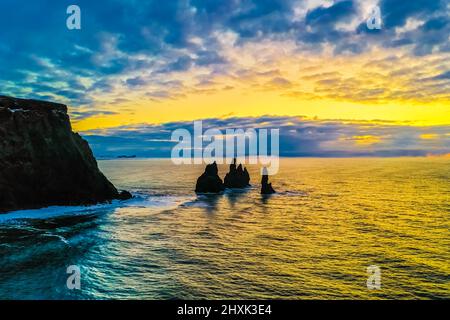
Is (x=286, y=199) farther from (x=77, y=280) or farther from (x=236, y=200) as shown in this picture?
(x=77, y=280)

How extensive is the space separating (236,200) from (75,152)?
42562mm

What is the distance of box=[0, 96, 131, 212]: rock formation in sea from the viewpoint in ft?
209

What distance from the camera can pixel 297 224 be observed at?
5475 cm

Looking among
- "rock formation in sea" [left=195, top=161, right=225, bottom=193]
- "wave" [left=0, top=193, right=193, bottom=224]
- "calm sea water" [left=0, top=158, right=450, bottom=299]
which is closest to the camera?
"calm sea water" [left=0, top=158, right=450, bottom=299]

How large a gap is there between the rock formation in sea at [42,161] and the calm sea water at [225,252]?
5307mm

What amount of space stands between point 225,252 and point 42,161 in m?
50.9

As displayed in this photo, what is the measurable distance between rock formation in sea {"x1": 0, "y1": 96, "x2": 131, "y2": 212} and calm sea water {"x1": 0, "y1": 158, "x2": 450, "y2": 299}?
17.4 feet

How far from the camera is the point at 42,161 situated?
67812 mm
